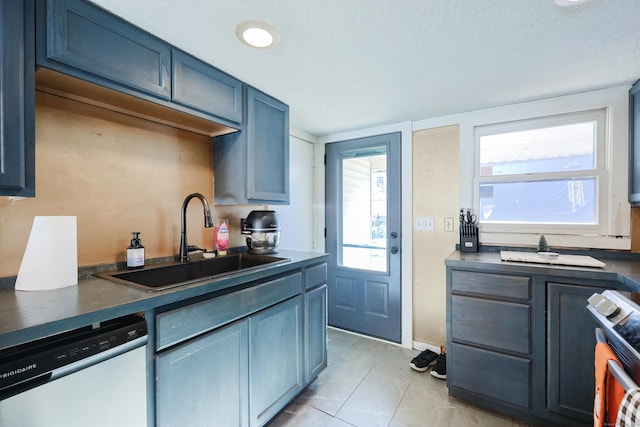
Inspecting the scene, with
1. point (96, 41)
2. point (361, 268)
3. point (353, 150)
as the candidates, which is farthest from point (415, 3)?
point (361, 268)

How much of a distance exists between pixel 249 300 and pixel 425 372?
163 centimetres

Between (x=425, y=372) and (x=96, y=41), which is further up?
(x=96, y=41)

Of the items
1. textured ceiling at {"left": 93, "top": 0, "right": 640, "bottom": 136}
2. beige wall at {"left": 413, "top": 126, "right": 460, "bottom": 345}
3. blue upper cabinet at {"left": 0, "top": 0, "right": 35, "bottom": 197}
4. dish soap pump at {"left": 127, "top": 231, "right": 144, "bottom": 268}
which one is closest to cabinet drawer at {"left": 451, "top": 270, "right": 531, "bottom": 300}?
beige wall at {"left": 413, "top": 126, "right": 460, "bottom": 345}

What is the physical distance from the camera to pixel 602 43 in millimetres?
1380

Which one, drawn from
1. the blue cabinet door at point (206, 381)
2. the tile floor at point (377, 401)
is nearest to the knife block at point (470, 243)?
the tile floor at point (377, 401)

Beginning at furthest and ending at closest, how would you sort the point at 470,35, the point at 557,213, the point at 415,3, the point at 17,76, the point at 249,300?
the point at 557,213
the point at 249,300
the point at 470,35
the point at 415,3
the point at 17,76

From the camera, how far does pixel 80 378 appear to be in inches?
33.5

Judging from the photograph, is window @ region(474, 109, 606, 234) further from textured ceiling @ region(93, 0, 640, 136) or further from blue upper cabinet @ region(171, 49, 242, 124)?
blue upper cabinet @ region(171, 49, 242, 124)

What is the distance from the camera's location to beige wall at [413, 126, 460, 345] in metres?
2.42

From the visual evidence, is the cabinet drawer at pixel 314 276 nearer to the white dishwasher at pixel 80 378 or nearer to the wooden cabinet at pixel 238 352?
the wooden cabinet at pixel 238 352

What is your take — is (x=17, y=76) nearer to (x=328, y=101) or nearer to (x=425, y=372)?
(x=328, y=101)

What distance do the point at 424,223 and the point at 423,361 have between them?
1.17 meters

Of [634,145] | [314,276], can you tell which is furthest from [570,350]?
[314,276]

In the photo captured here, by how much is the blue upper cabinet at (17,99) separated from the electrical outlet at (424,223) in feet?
8.30
